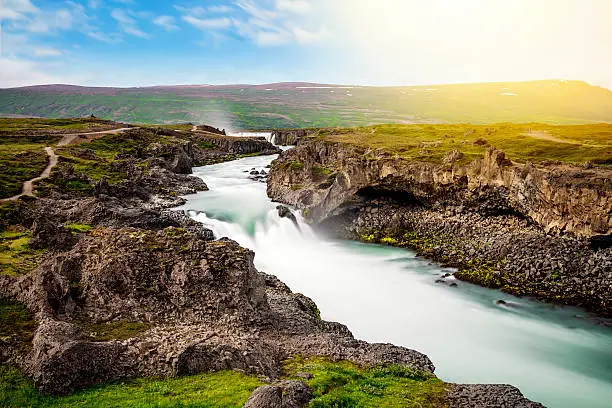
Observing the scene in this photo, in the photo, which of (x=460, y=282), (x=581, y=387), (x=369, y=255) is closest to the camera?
(x=581, y=387)

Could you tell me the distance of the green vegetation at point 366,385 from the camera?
1577cm

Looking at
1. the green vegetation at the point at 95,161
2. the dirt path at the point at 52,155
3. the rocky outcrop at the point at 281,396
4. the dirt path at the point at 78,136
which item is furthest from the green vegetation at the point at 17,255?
the dirt path at the point at 78,136

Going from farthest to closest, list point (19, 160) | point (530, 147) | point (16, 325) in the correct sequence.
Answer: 1. point (19, 160)
2. point (530, 147)
3. point (16, 325)

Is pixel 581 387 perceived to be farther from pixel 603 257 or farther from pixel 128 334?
pixel 128 334

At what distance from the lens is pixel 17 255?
28422 mm

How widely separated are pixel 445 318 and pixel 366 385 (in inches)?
670

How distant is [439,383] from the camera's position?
1930 centimetres

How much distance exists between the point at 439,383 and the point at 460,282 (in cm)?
2062

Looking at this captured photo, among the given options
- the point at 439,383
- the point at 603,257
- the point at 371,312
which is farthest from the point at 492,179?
the point at 439,383

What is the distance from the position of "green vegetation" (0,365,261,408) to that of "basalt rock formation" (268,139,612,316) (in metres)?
29.3

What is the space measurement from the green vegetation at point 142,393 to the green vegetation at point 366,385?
281cm

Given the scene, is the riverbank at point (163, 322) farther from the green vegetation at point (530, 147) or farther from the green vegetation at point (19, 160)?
the green vegetation at point (530, 147)

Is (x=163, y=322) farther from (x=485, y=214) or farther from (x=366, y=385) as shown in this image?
(x=485, y=214)

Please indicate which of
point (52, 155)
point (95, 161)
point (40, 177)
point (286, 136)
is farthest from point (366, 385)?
point (286, 136)
